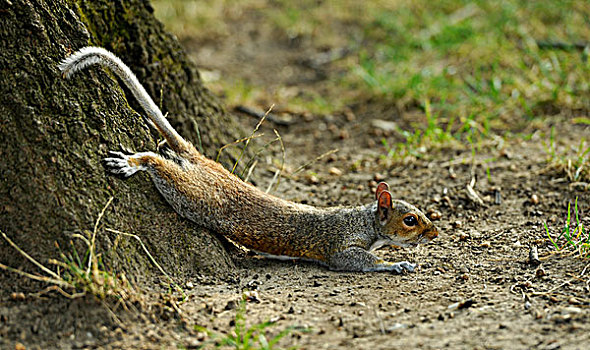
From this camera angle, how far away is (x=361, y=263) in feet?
13.9

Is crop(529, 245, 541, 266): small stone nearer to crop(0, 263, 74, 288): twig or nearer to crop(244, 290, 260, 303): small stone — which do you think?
crop(244, 290, 260, 303): small stone

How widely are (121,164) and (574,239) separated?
2915 mm

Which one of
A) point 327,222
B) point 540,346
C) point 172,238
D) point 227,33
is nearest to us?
point 540,346

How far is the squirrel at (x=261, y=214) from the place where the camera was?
13.1ft

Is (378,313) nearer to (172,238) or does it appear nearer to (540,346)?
(540,346)

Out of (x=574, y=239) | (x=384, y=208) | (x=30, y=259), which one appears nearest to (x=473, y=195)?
(x=574, y=239)

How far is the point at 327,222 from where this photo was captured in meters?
4.43

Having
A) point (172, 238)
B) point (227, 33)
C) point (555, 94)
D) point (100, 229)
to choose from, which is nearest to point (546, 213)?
point (555, 94)

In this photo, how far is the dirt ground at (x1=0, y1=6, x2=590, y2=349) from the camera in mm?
3336

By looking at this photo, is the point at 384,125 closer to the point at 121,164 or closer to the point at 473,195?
the point at 473,195

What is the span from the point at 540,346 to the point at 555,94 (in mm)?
4122

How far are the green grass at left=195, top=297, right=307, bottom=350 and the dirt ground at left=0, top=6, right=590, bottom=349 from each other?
53 mm

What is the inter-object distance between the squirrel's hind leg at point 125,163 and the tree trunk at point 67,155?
0.17ft

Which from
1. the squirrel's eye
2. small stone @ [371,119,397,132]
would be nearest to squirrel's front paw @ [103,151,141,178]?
the squirrel's eye
